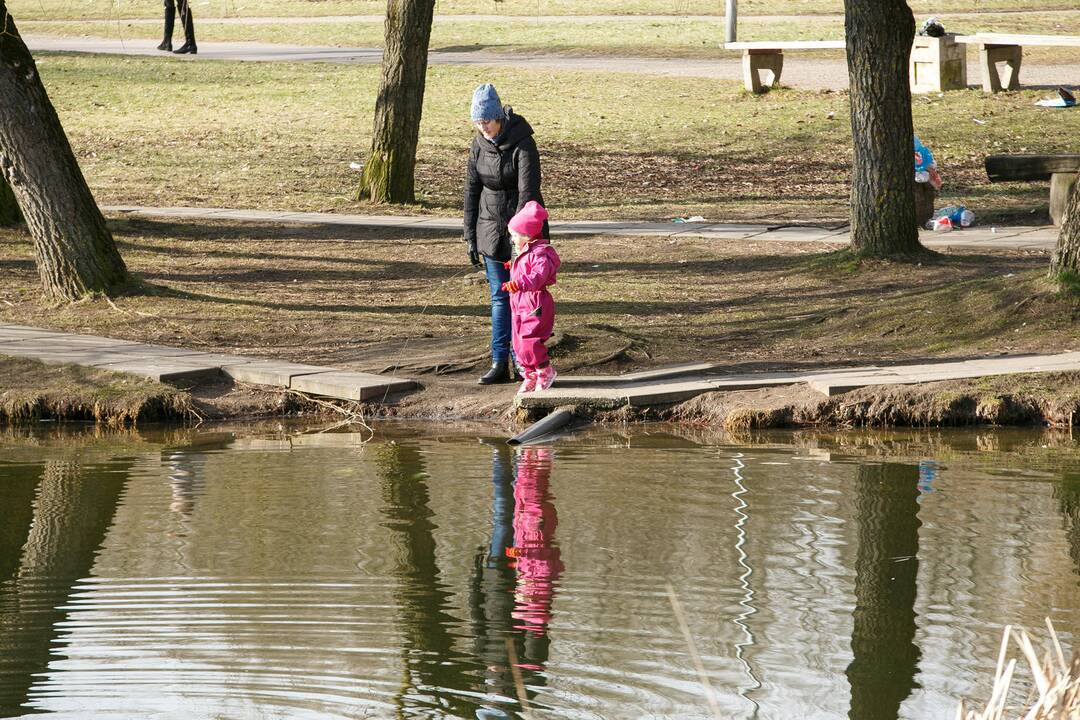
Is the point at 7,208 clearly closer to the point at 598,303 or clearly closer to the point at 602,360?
the point at 598,303

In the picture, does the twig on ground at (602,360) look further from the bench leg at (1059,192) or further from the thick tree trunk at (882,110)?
the bench leg at (1059,192)

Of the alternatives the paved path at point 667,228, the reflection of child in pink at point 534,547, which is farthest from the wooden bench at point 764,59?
the reflection of child in pink at point 534,547

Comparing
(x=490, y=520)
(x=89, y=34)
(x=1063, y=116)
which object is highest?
(x=89, y=34)

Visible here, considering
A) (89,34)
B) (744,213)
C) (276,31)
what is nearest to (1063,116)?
(744,213)

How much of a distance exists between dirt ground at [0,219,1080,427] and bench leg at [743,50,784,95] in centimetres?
1010

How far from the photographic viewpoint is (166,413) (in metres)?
9.54

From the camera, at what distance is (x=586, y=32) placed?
111 feet

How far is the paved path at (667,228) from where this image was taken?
46.5 feet

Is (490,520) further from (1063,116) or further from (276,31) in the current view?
(276,31)

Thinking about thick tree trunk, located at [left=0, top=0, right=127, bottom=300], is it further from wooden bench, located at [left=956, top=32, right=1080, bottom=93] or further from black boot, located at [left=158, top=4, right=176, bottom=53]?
black boot, located at [left=158, top=4, right=176, bottom=53]

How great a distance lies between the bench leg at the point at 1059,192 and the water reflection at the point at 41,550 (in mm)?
9715

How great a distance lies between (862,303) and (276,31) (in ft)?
91.0

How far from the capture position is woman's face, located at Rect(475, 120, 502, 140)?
29.6 feet

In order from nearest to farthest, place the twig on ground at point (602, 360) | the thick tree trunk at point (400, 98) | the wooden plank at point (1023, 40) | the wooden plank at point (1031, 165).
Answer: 1. the twig on ground at point (602, 360)
2. the wooden plank at point (1031, 165)
3. the thick tree trunk at point (400, 98)
4. the wooden plank at point (1023, 40)
